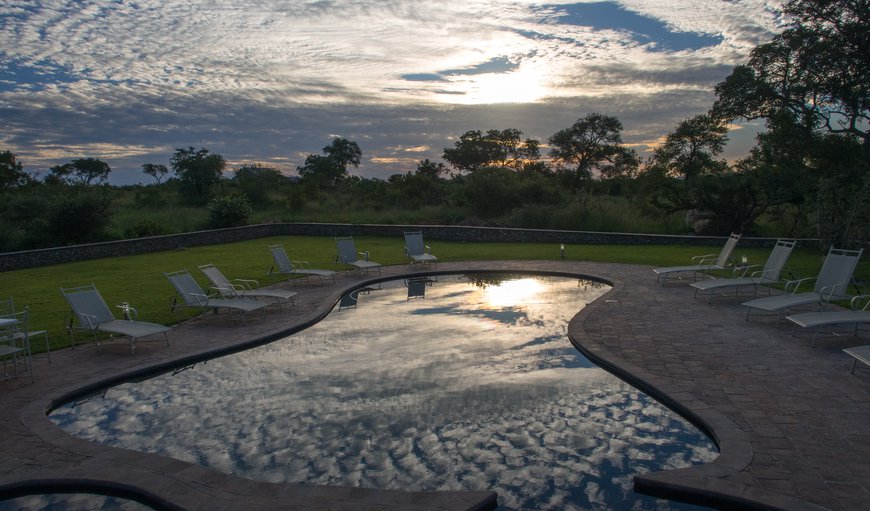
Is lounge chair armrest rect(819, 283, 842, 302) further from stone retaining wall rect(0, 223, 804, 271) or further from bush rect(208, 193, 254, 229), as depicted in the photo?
bush rect(208, 193, 254, 229)

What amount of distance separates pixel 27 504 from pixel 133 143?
35.1 meters

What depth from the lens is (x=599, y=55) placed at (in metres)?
19.8

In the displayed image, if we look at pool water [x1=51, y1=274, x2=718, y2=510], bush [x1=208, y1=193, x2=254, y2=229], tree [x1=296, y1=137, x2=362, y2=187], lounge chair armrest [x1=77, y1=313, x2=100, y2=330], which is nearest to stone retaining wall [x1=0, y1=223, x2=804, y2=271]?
bush [x1=208, y1=193, x2=254, y2=229]

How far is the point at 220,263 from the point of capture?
655 inches

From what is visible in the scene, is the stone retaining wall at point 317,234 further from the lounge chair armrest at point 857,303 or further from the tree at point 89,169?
the tree at point 89,169

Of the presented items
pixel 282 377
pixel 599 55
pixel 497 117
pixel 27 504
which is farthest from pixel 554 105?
pixel 27 504

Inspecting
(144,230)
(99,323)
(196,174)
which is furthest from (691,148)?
(196,174)

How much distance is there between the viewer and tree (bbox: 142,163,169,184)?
6844cm

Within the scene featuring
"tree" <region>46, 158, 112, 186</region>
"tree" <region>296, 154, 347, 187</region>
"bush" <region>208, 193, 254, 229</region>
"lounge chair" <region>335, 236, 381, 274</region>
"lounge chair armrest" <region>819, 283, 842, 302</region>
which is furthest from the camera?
"tree" <region>46, 158, 112, 186</region>

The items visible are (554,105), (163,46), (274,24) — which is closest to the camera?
(274,24)

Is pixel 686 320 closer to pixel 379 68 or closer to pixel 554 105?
pixel 379 68

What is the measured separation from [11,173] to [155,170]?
3538 cm

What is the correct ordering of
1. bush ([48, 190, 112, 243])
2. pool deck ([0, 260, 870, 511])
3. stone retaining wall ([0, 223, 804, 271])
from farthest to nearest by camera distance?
bush ([48, 190, 112, 243])
stone retaining wall ([0, 223, 804, 271])
pool deck ([0, 260, 870, 511])

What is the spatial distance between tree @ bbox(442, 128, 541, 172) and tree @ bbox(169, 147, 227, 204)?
23.4 metres
